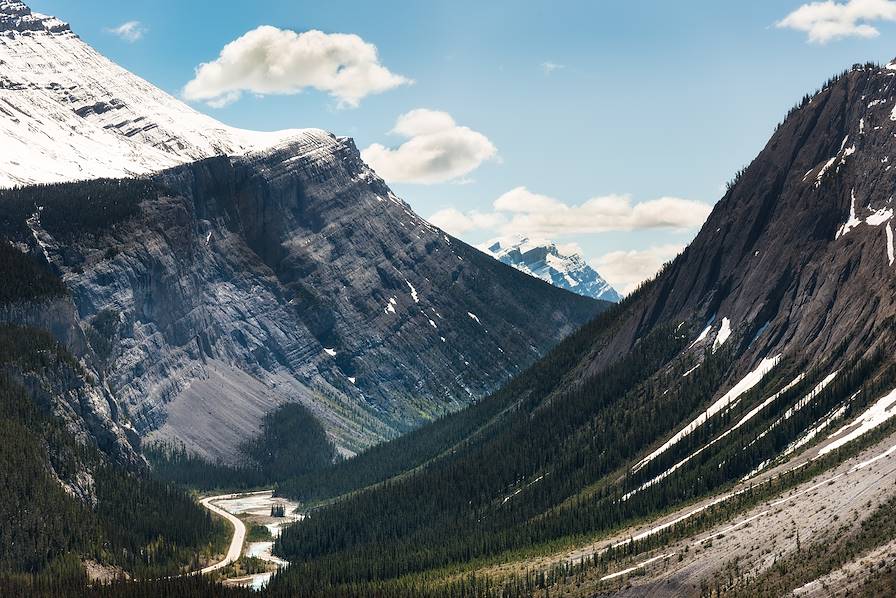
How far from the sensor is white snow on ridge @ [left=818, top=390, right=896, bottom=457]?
174250 mm

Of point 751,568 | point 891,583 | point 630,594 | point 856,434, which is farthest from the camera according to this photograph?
point 856,434

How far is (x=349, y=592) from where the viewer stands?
189 m

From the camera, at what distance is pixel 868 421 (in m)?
177

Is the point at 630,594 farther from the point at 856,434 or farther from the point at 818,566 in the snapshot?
the point at 856,434

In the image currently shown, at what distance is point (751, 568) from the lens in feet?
490

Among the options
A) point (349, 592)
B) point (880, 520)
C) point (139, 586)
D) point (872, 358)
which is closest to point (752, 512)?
point (880, 520)

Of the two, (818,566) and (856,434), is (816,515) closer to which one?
(818,566)

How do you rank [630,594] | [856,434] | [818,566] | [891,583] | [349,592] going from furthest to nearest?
[349,592] → [856,434] → [630,594] → [818,566] → [891,583]

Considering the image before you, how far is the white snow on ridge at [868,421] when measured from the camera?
174 metres

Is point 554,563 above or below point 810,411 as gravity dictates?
below

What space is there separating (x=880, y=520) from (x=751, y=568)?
16.4m

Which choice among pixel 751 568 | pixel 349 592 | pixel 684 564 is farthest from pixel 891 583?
pixel 349 592

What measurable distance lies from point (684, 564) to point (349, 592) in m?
55.0

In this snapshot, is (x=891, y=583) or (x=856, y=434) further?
(x=856, y=434)
